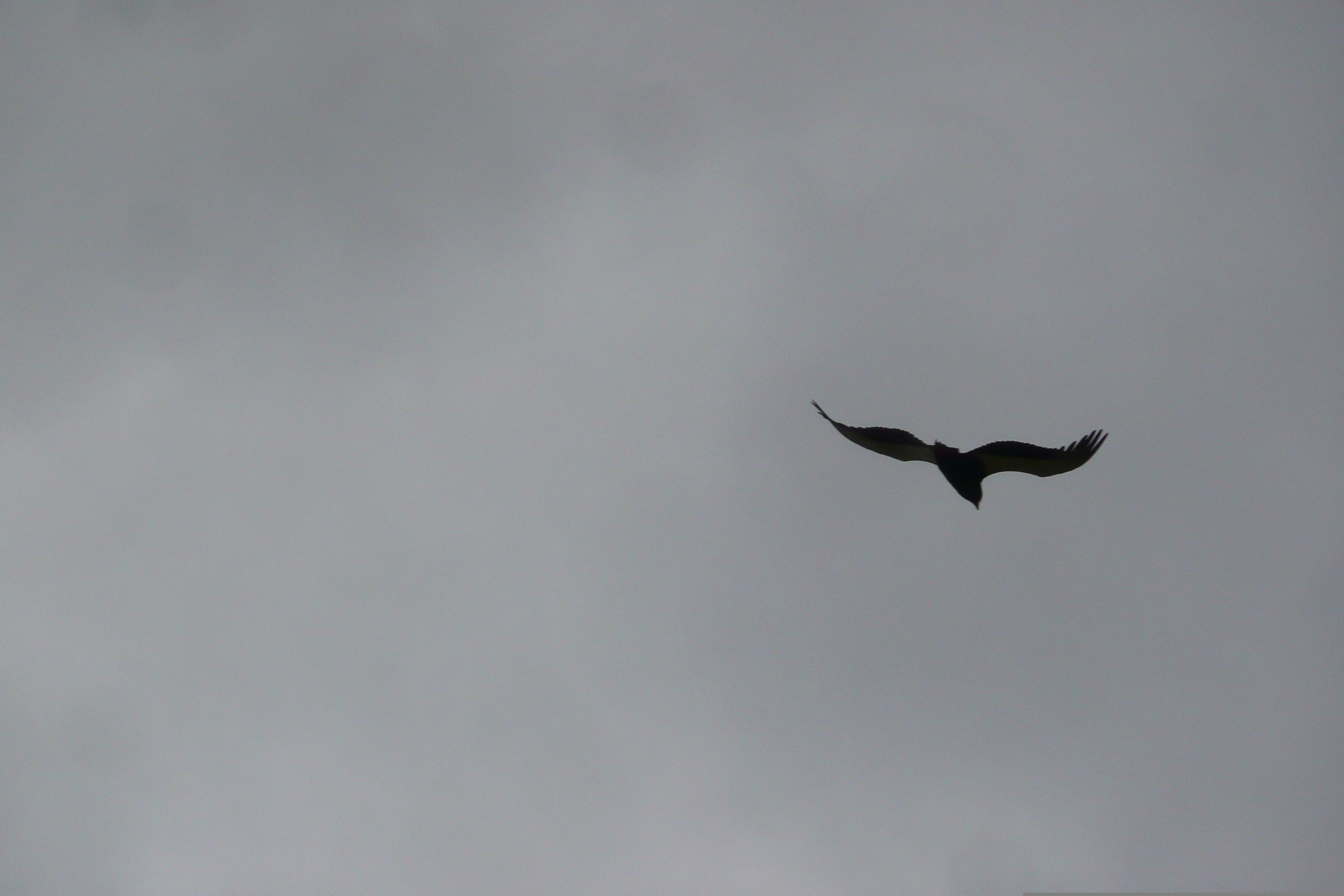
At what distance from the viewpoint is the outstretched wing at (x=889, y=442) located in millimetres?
25656

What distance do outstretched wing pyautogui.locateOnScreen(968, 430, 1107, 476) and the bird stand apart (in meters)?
0.01

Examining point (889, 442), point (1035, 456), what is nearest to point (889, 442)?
point (889, 442)

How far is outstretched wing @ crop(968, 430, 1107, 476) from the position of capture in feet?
77.2

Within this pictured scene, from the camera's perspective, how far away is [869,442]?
26312 mm

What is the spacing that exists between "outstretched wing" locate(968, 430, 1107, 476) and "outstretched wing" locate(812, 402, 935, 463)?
1562mm

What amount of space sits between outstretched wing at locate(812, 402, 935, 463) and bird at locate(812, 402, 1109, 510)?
0.02 metres

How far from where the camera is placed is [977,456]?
24797 mm

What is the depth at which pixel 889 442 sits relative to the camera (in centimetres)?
2589

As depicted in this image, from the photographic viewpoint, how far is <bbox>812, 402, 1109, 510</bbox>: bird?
23.8m

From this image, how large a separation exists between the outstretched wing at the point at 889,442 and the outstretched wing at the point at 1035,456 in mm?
1562

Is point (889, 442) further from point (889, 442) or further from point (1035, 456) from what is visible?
point (1035, 456)

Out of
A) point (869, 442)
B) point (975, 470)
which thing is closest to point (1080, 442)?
point (975, 470)

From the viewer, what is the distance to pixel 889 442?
25891 mm

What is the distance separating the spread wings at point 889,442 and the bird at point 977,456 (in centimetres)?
2
